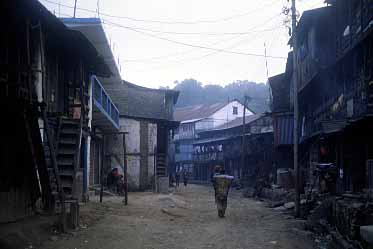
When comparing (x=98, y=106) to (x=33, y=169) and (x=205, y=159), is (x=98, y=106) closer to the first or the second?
(x=33, y=169)

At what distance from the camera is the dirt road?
30.2 ft

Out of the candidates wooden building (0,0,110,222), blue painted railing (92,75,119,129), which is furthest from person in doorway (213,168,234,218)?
blue painted railing (92,75,119,129)

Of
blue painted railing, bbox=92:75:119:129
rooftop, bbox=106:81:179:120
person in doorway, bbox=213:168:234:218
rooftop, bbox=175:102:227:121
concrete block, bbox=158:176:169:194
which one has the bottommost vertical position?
concrete block, bbox=158:176:169:194

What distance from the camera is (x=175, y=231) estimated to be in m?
11.4

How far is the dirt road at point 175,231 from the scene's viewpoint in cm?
922

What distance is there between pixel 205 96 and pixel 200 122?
35060mm

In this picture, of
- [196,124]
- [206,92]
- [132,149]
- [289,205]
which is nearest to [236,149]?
[132,149]

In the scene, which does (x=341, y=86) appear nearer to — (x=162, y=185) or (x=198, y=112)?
(x=162, y=185)

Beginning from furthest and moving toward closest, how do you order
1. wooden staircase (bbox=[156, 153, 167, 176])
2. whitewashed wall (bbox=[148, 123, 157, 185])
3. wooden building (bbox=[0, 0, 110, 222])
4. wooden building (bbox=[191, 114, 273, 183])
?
wooden building (bbox=[191, 114, 273, 183]), wooden staircase (bbox=[156, 153, 167, 176]), whitewashed wall (bbox=[148, 123, 157, 185]), wooden building (bbox=[0, 0, 110, 222])

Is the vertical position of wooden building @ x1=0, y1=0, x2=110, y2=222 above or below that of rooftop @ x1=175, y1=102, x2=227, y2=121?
below

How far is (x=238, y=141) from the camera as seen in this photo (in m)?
44.1

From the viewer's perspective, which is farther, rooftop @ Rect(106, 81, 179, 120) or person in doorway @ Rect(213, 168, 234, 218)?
rooftop @ Rect(106, 81, 179, 120)

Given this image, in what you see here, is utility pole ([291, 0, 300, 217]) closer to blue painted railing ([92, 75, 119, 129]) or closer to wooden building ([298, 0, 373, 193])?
wooden building ([298, 0, 373, 193])

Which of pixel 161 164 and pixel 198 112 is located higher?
pixel 198 112
